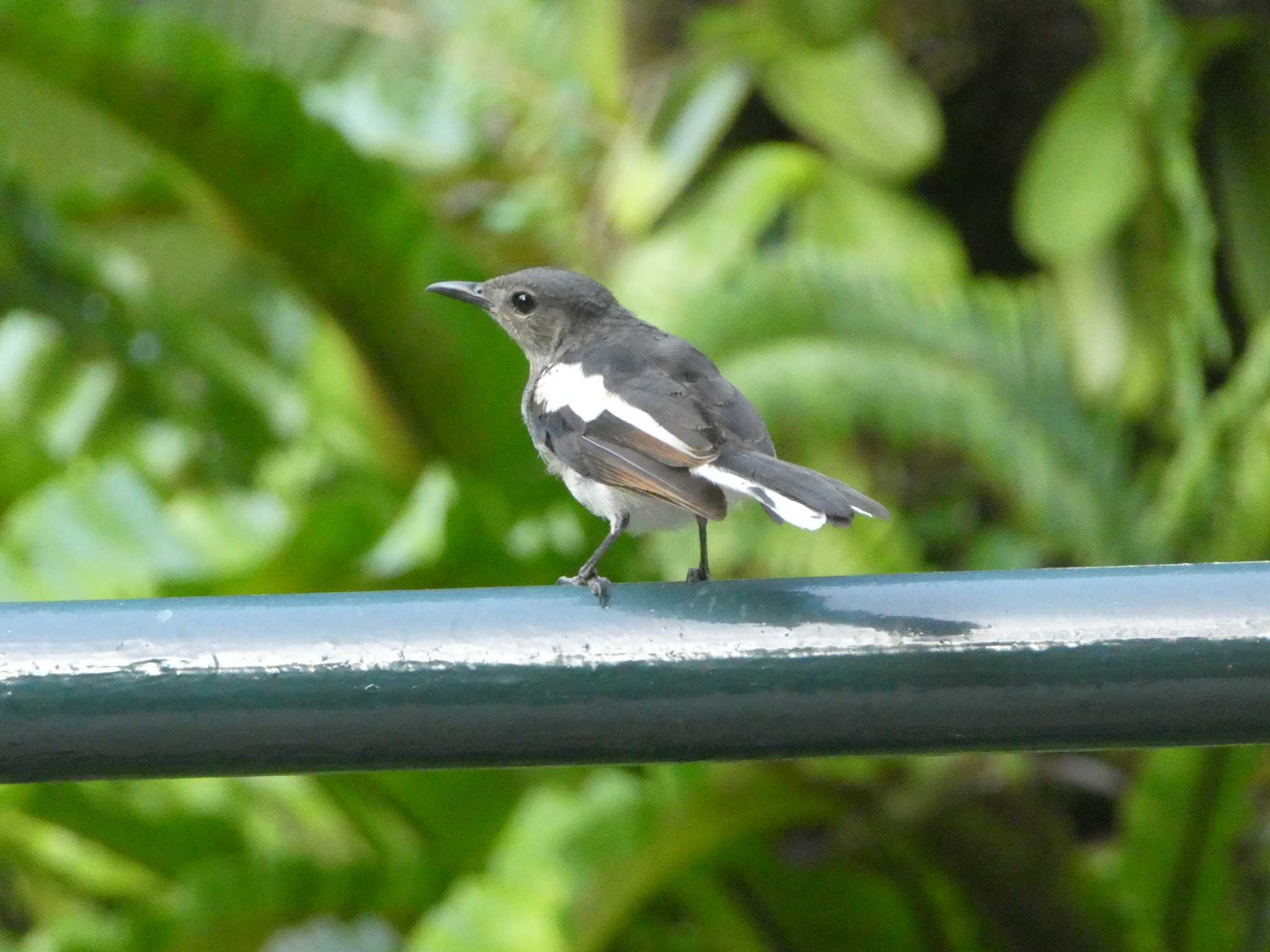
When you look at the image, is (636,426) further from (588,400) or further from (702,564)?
(702,564)

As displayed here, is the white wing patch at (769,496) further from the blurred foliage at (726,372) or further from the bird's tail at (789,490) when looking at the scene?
the blurred foliage at (726,372)

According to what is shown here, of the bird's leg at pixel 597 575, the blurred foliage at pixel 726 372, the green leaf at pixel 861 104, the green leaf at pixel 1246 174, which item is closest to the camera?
the bird's leg at pixel 597 575

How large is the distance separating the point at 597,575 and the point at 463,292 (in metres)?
0.85

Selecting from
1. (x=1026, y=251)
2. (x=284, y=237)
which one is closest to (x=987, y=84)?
(x=1026, y=251)

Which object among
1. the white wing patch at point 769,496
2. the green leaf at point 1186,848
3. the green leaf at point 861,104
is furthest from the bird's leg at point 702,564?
the green leaf at point 861,104

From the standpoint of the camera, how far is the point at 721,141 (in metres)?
7.38

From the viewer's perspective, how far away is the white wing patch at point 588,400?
7.20ft

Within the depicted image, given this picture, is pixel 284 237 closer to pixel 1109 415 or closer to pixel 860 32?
pixel 860 32

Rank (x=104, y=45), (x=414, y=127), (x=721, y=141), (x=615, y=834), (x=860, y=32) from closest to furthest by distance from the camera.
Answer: (x=615, y=834) < (x=104, y=45) < (x=860, y=32) < (x=721, y=141) < (x=414, y=127)

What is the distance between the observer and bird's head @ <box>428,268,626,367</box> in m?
2.95

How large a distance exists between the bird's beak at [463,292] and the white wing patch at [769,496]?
1.04m

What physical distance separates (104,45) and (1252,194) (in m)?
4.54

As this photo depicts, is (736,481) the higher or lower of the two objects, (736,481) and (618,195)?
the higher

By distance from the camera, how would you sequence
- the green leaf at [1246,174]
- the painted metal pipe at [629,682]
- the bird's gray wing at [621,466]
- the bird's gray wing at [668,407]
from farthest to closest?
the green leaf at [1246,174]
the bird's gray wing at [668,407]
the bird's gray wing at [621,466]
the painted metal pipe at [629,682]
